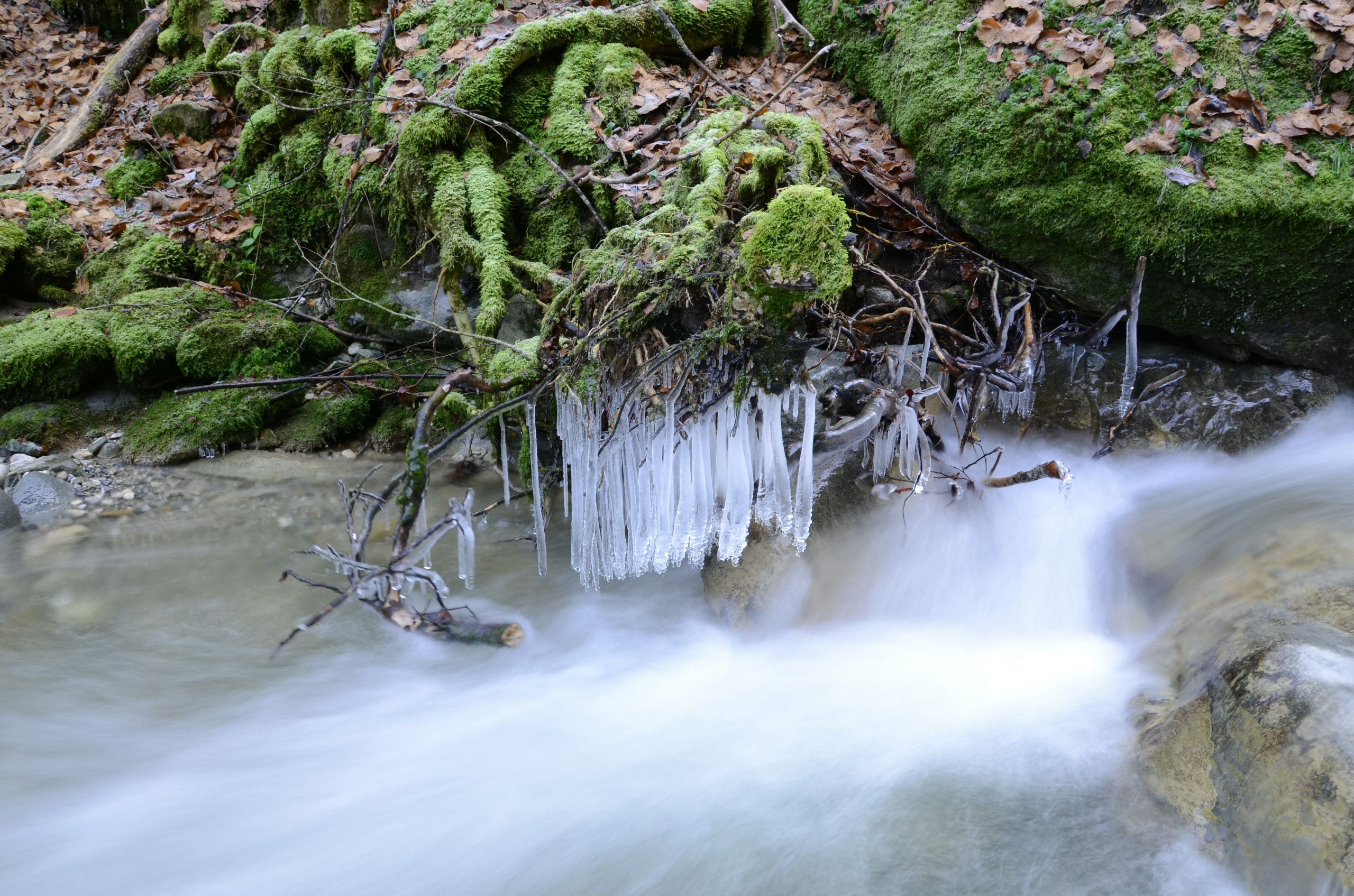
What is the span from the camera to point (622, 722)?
3350 millimetres

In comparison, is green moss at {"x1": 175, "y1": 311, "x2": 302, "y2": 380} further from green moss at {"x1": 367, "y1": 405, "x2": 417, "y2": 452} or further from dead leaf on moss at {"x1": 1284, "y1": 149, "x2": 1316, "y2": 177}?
dead leaf on moss at {"x1": 1284, "y1": 149, "x2": 1316, "y2": 177}

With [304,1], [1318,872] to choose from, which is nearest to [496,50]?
[304,1]

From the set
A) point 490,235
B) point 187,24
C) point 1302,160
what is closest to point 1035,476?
point 1302,160

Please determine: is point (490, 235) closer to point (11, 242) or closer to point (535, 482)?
point (535, 482)

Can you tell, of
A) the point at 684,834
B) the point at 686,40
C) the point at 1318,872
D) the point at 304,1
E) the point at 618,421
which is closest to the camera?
the point at 1318,872

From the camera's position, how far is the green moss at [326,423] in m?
5.32

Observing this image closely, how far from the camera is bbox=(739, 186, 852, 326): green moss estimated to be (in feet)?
9.25

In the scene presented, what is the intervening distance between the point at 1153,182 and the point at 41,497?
6385 millimetres

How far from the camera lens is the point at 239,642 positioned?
3.75m

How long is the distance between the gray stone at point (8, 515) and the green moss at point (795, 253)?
4605mm

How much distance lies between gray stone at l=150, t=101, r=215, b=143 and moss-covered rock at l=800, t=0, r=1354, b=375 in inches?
231

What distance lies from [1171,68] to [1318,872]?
3.54 metres

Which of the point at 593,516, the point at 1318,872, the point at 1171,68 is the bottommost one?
the point at 1318,872

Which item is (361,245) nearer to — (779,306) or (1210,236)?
(779,306)
